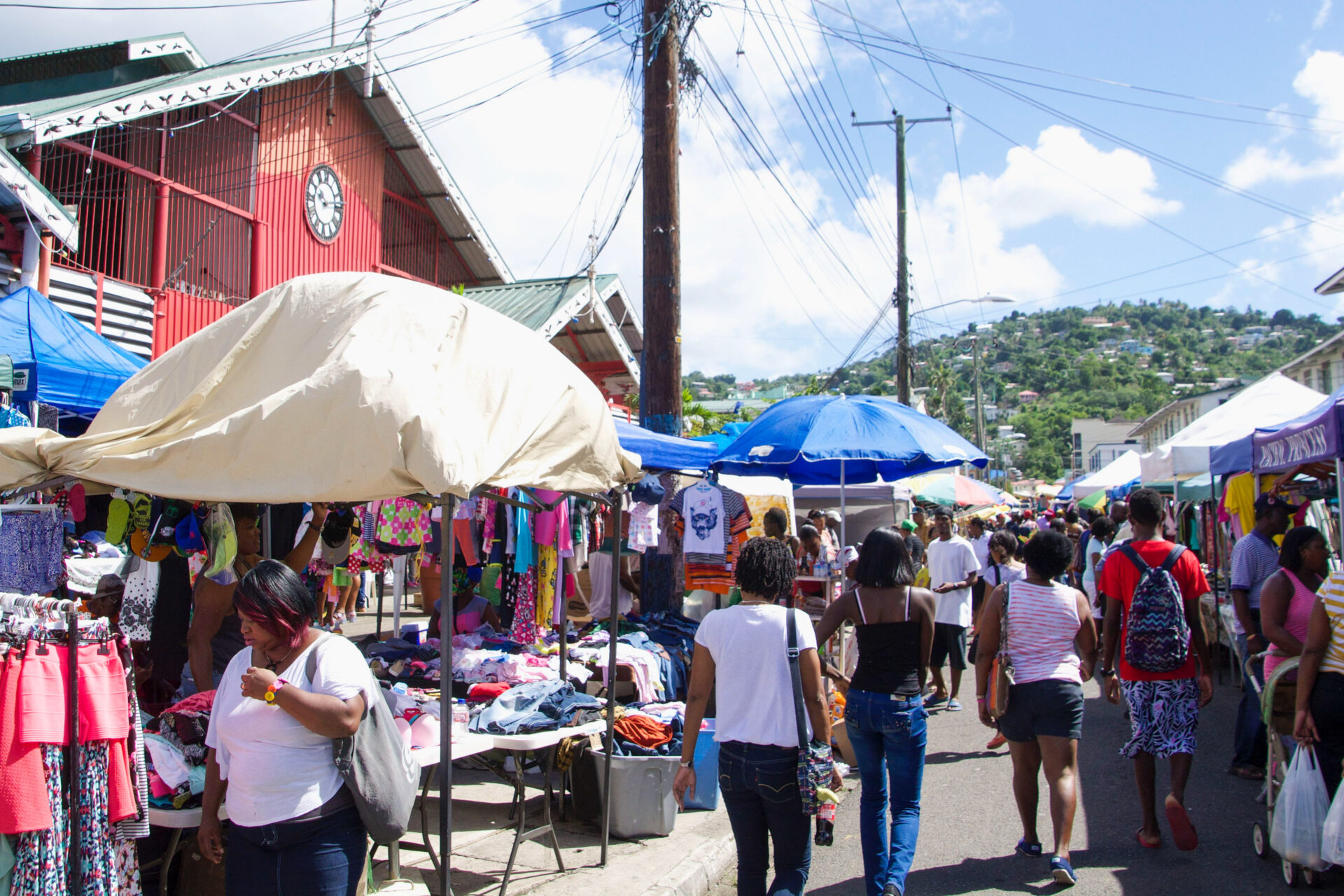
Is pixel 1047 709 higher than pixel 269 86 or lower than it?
lower

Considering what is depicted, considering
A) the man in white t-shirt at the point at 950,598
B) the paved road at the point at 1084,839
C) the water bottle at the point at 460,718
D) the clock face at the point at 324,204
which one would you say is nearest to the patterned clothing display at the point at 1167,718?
the paved road at the point at 1084,839

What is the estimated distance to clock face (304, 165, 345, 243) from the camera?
540 inches

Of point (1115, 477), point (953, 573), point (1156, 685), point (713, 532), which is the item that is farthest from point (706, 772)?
point (1115, 477)

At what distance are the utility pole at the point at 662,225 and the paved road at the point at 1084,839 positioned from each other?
3.90 metres

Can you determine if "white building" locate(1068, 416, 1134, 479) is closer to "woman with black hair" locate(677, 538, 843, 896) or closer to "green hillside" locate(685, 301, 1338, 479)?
"green hillside" locate(685, 301, 1338, 479)

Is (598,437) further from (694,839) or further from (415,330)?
(694,839)

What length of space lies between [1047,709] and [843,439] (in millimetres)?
3888

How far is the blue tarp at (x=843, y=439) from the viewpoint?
27.8 ft

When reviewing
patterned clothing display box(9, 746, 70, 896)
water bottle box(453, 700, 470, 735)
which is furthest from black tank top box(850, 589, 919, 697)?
patterned clothing display box(9, 746, 70, 896)

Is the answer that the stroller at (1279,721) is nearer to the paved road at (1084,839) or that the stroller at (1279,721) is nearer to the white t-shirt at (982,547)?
the paved road at (1084,839)

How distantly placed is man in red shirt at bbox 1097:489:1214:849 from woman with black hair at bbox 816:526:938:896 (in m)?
1.54

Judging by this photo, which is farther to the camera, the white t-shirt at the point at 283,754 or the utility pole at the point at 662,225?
the utility pole at the point at 662,225

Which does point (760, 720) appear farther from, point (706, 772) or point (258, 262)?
point (258, 262)

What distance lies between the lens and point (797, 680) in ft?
12.8
